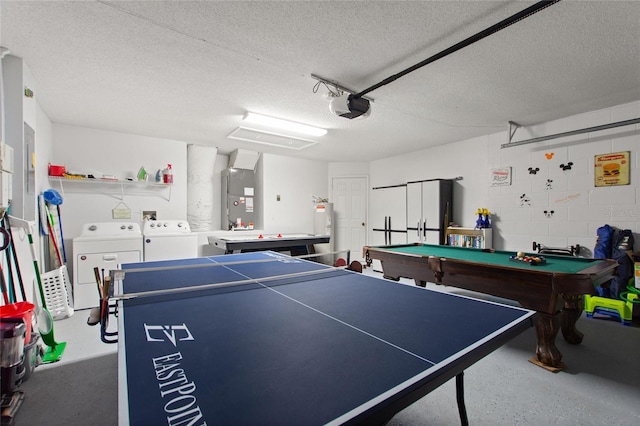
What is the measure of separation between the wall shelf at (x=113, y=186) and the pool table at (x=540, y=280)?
12.6ft

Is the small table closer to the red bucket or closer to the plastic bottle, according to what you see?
the plastic bottle

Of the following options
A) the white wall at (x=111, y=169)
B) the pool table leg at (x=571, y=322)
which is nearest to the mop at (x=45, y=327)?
the white wall at (x=111, y=169)

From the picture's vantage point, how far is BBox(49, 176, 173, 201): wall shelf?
158 inches

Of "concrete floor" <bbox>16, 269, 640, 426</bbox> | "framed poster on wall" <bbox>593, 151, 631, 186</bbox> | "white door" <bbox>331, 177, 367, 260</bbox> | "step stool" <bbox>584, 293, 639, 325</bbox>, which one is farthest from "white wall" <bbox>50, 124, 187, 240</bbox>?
"framed poster on wall" <bbox>593, 151, 631, 186</bbox>

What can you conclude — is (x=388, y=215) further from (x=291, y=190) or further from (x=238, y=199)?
(x=238, y=199)

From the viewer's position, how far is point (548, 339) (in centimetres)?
222

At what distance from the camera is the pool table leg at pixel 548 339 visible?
2.19 meters

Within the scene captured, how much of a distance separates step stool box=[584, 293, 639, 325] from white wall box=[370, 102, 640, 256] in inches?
24.3

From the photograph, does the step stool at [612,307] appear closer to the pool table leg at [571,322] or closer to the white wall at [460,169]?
the pool table leg at [571,322]

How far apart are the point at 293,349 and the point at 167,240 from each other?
12.8ft

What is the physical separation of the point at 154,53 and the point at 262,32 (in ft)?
3.08

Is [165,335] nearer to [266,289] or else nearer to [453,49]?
Result: [266,289]

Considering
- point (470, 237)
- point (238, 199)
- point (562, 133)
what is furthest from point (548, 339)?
point (238, 199)

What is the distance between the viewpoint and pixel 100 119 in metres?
3.80
